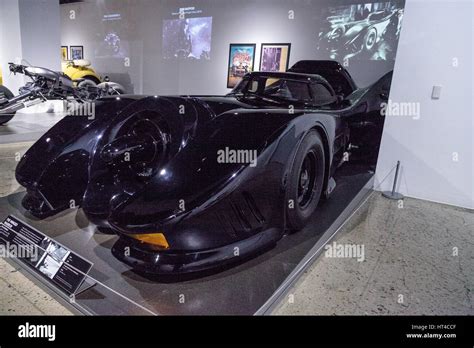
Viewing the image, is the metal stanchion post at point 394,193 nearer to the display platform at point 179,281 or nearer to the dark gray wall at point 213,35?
the dark gray wall at point 213,35

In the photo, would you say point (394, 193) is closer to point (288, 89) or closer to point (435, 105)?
point (435, 105)

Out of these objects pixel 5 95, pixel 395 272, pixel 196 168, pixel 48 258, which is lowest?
pixel 395 272

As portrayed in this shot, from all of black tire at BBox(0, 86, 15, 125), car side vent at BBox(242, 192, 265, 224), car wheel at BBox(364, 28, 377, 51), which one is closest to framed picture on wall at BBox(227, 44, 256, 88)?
car wheel at BBox(364, 28, 377, 51)

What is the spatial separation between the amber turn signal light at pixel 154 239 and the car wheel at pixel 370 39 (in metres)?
2.34

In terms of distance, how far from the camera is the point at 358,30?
2.60 metres

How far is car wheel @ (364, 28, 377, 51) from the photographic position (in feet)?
8.59

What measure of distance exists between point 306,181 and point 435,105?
1.76 m

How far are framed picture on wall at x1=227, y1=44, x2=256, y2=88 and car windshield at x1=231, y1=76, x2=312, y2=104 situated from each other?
0.56 meters

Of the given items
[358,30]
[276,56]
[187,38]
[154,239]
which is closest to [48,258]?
[154,239]

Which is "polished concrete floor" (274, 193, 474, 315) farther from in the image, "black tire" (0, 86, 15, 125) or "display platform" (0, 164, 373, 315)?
"black tire" (0, 86, 15, 125)

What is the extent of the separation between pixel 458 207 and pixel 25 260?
3363 mm

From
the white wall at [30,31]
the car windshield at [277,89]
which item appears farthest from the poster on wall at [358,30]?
the white wall at [30,31]

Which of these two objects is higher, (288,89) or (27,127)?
(288,89)

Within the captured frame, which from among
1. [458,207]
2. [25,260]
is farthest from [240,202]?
[458,207]
